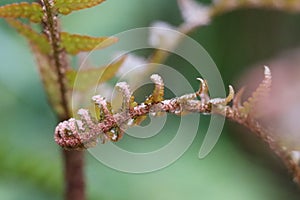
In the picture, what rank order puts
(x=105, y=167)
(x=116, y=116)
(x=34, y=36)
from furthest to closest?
(x=105, y=167) < (x=34, y=36) < (x=116, y=116)

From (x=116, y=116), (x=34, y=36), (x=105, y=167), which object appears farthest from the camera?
(x=105, y=167)

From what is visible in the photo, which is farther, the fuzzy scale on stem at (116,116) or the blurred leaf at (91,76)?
the blurred leaf at (91,76)

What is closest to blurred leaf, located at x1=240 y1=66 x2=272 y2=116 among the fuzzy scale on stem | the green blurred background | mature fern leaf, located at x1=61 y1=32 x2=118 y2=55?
the fuzzy scale on stem

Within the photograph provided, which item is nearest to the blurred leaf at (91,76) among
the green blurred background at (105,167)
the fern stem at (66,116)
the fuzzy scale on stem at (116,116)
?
the fern stem at (66,116)

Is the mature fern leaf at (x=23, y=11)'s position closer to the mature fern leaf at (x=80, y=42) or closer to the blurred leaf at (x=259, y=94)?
the mature fern leaf at (x=80, y=42)

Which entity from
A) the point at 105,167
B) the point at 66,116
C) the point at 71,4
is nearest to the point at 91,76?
the point at 66,116

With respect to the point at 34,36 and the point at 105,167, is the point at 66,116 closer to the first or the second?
the point at 34,36
